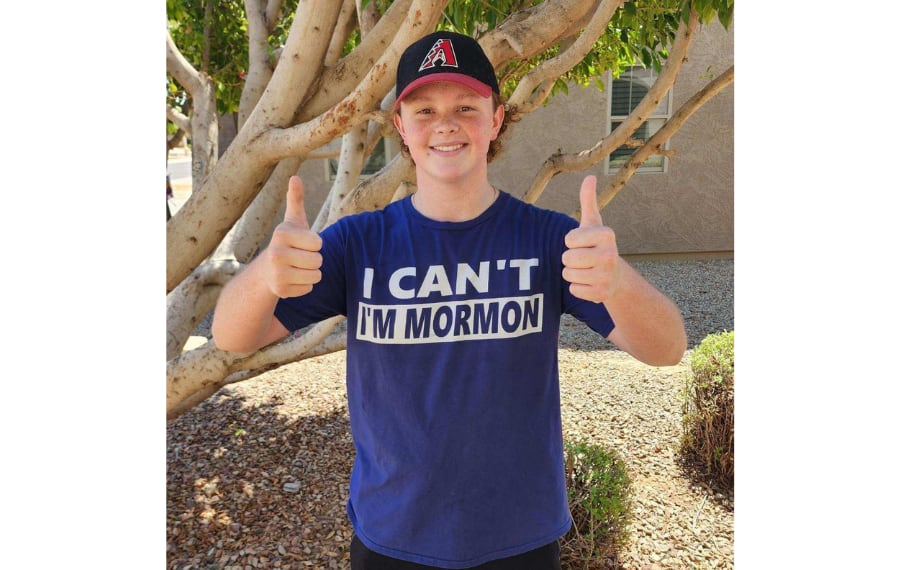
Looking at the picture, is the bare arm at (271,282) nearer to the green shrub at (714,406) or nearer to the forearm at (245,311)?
the forearm at (245,311)

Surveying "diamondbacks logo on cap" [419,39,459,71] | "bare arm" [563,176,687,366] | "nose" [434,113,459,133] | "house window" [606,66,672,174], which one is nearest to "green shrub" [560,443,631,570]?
"bare arm" [563,176,687,366]

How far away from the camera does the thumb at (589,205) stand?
4.96 feet

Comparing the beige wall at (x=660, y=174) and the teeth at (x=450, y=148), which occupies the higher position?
the beige wall at (x=660, y=174)

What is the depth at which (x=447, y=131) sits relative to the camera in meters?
1.78

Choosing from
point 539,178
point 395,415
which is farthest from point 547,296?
point 539,178

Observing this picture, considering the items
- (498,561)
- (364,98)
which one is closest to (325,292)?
(498,561)

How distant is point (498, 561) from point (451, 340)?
583 mm

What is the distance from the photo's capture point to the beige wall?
10.7m

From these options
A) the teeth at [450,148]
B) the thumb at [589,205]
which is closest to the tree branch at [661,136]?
the teeth at [450,148]

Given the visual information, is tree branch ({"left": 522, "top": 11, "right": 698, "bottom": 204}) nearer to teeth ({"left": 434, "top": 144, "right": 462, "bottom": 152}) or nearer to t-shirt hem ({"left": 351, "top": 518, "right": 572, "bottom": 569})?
teeth ({"left": 434, "top": 144, "right": 462, "bottom": 152})

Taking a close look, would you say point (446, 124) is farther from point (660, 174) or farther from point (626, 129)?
point (660, 174)

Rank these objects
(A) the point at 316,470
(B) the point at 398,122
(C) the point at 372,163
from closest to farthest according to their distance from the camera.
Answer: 1. (B) the point at 398,122
2. (A) the point at 316,470
3. (C) the point at 372,163

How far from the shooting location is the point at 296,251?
4.97 feet

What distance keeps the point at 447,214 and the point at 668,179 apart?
10151 millimetres
